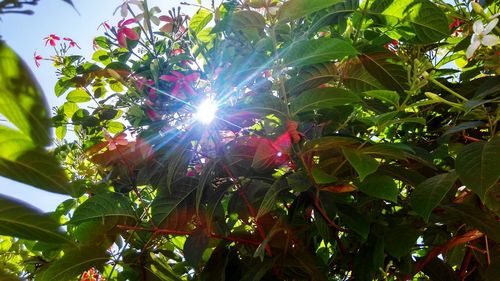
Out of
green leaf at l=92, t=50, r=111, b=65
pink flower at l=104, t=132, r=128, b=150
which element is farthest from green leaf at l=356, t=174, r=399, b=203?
green leaf at l=92, t=50, r=111, b=65

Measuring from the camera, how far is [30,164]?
0.23 meters

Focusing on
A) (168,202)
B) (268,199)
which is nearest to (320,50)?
(268,199)

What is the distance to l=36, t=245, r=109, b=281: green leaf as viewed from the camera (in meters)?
1.08

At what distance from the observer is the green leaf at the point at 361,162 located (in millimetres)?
783

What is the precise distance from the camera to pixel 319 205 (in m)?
0.98

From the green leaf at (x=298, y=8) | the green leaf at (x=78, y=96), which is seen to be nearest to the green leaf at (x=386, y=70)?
the green leaf at (x=298, y=8)

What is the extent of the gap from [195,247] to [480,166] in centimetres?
60

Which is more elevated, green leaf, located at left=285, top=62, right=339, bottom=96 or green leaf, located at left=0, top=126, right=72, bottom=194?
green leaf, located at left=285, top=62, right=339, bottom=96

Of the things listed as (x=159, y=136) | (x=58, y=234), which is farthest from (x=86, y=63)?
(x=58, y=234)

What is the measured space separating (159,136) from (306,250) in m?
0.43

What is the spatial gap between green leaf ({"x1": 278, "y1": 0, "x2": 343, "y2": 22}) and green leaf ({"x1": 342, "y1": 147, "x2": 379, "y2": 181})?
240 millimetres

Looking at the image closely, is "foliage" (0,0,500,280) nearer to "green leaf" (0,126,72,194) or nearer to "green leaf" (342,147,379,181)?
"green leaf" (342,147,379,181)

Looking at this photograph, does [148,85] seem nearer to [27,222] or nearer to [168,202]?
[168,202]

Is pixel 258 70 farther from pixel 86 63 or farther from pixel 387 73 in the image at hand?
pixel 86 63
